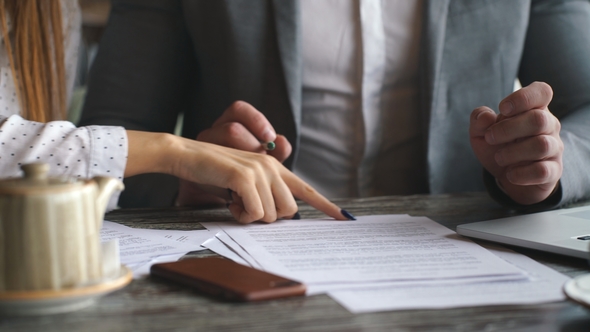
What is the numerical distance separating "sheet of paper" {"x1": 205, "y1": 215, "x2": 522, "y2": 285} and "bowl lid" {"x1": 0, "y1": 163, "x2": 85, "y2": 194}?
0.70 ft

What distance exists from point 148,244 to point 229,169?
0.60 feet

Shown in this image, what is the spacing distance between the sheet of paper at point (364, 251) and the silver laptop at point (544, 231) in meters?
0.03

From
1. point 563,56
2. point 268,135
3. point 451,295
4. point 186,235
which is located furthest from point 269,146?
point 563,56

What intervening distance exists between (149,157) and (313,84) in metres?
0.58

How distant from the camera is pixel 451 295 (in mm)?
468

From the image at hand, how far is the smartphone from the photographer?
45 cm

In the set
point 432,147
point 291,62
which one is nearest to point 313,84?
point 291,62

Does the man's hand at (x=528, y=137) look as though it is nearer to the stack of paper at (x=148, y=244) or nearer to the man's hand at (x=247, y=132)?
the man's hand at (x=247, y=132)

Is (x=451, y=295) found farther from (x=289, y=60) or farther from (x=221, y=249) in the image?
(x=289, y=60)

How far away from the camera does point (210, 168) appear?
31.9 inches

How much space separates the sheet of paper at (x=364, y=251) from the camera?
1.73 feet

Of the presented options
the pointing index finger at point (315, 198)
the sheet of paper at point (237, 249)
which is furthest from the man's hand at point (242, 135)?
the sheet of paper at point (237, 249)

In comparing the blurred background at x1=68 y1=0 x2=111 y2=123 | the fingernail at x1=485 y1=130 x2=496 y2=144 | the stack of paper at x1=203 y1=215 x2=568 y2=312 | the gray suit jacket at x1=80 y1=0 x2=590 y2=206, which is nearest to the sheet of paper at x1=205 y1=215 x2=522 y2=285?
the stack of paper at x1=203 y1=215 x2=568 y2=312

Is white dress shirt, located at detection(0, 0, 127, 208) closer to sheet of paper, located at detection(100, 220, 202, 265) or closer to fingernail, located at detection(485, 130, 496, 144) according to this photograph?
sheet of paper, located at detection(100, 220, 202, 265)
